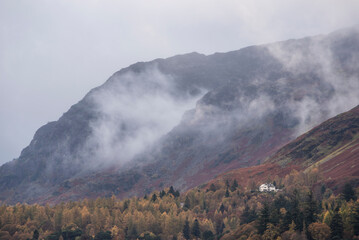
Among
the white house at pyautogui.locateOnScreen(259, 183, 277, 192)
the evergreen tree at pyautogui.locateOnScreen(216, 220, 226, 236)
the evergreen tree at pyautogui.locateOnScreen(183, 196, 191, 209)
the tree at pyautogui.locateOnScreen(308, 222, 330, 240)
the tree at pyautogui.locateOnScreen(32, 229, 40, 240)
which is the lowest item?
the evergreen tree at pyautogui.locateOnScreen(216, 220, 226, 236)

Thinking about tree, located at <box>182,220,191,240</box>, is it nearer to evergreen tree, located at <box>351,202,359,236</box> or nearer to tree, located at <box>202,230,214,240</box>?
tree, located at <box>202,230,214,240</box>

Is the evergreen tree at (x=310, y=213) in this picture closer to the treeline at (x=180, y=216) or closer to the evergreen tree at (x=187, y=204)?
the treeline at (x=180, y=216)

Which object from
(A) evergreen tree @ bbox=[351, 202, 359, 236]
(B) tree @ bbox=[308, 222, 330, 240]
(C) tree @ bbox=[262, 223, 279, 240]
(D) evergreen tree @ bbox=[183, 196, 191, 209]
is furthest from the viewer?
(D) evergreen tree @ bbox=[183, 196, 191, 209]

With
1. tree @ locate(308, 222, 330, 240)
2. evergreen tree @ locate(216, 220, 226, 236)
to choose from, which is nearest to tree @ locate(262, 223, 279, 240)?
tree @ locate(308, 222, 330, 240)

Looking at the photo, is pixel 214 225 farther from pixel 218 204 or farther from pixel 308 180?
pixel 308 180

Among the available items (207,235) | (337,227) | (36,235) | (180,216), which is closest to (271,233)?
(337,227)

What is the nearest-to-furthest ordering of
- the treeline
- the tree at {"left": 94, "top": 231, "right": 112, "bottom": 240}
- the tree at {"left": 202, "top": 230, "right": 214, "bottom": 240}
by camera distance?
the treeline, the tree at {"left": 202, "top": 230, "right": 214, "bottom": 240}, the tree at {"left": 94, "top": 231, "right": 112, "bottom": 240}

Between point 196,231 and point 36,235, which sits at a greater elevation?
point 36,235

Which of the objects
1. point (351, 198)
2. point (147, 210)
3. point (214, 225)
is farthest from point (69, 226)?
point (351, 198)

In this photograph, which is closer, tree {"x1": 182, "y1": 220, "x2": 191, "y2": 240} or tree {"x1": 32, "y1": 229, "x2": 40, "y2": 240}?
tree {"x1": 32, "y1": 229, "x2": 40, "y2": 240}

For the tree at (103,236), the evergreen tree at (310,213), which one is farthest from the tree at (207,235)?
the evergreen tree at (310,213)

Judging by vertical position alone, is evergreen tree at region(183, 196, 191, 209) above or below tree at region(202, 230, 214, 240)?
above

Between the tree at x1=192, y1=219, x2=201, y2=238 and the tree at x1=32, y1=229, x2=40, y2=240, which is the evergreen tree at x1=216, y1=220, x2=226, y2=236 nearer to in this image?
the tree at x1=192, y1=219, x2=201, y2=238

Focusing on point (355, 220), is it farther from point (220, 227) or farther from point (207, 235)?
point (220, 227)
